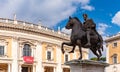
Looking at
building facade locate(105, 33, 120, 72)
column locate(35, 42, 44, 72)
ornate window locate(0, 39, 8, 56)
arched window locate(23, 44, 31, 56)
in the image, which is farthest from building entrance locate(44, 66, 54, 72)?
building facade locate(105, 33, 120, 72)

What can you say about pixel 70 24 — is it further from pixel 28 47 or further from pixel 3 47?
pixel 28 47

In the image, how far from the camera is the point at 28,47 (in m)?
55.2

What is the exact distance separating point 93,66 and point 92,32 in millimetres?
1621

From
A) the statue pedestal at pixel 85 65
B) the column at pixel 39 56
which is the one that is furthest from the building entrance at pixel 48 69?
the statue pedestal at pixel 85 65

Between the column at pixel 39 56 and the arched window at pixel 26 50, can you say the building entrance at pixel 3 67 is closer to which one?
the arched window at pixel 26 50

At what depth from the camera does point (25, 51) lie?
180 feet

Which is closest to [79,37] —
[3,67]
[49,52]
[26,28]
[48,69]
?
[26,28]

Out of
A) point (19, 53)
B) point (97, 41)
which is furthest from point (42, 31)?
point (97, 41)

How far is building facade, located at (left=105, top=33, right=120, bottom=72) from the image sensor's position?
A: 215 feet

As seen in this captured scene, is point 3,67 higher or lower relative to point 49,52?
lower

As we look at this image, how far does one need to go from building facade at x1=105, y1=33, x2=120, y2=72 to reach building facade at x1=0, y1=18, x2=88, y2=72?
36.9 feet

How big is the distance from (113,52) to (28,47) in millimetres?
20345

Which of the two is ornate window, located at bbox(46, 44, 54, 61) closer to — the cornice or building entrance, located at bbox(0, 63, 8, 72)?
the cornice

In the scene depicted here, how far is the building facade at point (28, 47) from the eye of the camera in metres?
52.0
